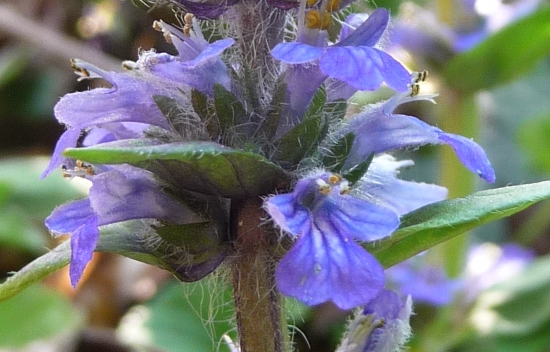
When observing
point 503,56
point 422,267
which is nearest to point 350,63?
point 503,56

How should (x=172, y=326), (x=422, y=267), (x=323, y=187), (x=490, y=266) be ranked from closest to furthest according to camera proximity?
(x=323, y=187) → (x=172, y=326) → (x=422, y=267) → (x=490, y=266)

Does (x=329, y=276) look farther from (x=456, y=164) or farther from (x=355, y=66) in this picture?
(x=456, y=164)

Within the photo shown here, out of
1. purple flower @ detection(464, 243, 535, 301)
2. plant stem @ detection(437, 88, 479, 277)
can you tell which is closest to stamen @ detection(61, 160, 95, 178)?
plant stem @ detection(437, 88, 479, 277)

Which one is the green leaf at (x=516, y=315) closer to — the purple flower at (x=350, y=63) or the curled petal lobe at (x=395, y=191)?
the curled petal lobe at (x=395, y=191)

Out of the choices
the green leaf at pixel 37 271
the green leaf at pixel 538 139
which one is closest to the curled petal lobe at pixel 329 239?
the green leaf at pixel 37 271

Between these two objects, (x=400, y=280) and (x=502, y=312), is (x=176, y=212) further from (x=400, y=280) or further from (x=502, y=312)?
(x=502, y=312)
